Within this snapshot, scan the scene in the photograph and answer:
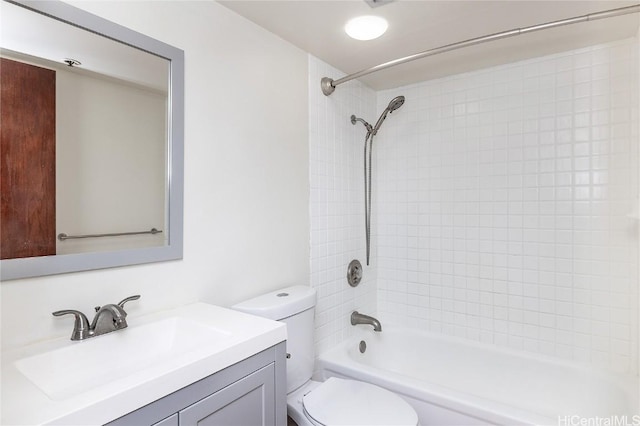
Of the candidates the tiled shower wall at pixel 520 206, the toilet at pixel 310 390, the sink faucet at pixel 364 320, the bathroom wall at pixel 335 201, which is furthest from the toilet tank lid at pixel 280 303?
the tiled shower wall at pixel 520 206

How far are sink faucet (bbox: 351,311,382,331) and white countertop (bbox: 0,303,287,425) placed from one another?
1288 millimetres

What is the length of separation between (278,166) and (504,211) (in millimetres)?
1464

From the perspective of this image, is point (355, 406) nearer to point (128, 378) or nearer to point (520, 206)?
point (128, 378)

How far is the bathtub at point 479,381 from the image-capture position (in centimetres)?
163

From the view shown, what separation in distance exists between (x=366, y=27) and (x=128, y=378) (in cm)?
166

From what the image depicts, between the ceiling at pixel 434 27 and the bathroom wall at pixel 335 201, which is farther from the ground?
the ceiling at pixel 434 27

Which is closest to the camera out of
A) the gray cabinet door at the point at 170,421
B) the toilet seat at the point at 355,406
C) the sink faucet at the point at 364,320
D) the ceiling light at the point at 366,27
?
the gray cabinet door at the point at 170,421

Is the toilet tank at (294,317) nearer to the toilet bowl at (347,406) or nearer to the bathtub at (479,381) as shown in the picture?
the toilet bowl at (347,406)

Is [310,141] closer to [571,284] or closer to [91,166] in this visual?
[91,166]

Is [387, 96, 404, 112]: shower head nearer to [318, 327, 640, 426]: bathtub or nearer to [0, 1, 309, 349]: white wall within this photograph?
[0, 1, 309, 349]: white wall

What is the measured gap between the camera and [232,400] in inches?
39.6

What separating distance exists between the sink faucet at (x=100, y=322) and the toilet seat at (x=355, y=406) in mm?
855

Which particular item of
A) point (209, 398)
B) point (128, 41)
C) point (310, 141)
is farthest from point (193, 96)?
point (209, 398)

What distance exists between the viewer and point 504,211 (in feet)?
7.43
